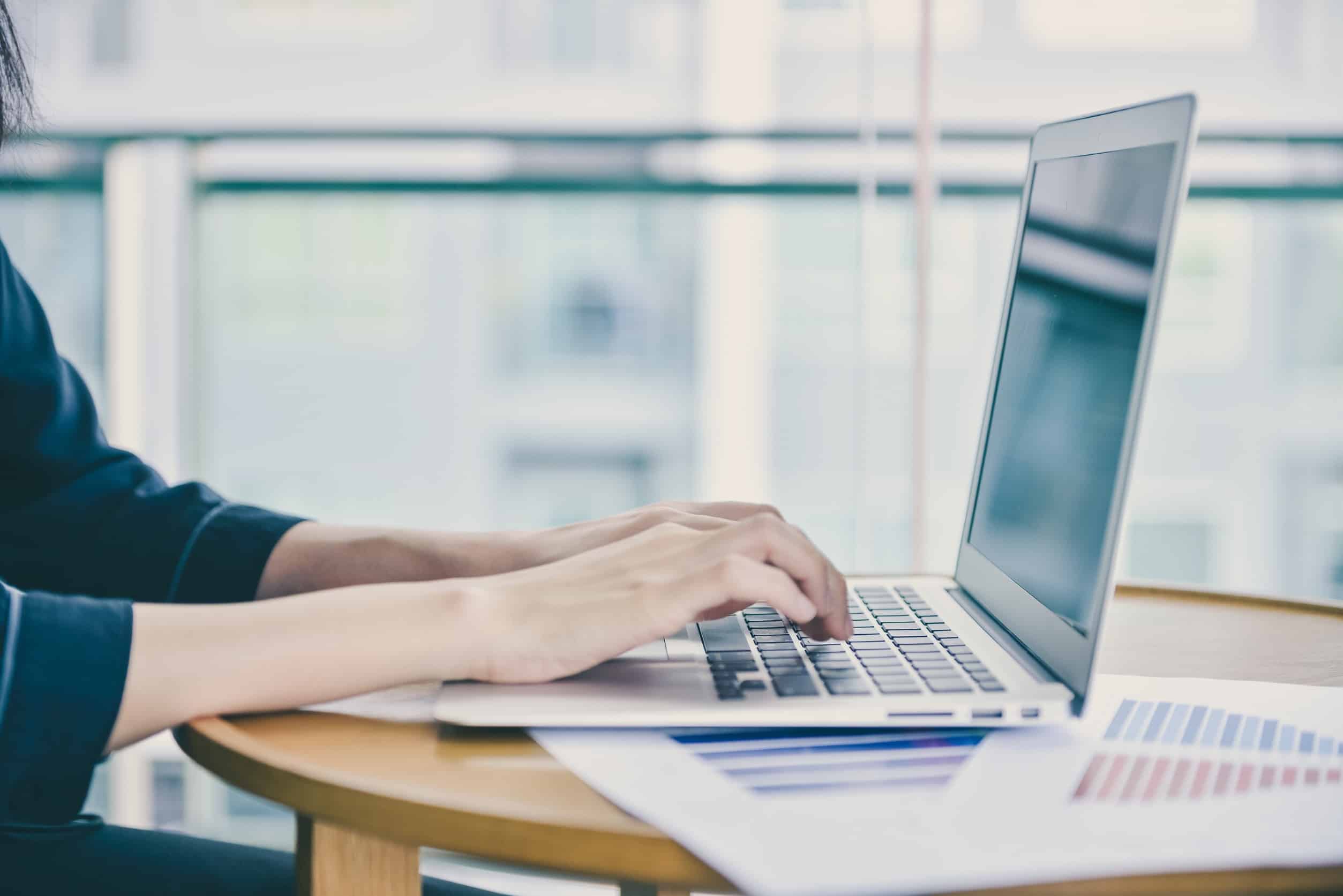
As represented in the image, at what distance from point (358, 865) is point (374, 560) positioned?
319 mm

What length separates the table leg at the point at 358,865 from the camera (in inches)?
19.7

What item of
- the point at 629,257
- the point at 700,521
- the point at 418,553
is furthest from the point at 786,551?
the point at 629,257

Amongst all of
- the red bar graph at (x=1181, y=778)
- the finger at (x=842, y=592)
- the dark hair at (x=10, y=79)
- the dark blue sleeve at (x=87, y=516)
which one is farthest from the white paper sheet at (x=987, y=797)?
the dark hair at (x=10, y=79)

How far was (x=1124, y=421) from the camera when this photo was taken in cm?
52

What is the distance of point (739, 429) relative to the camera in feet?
6.95

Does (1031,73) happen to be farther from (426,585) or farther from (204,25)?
(426,585)

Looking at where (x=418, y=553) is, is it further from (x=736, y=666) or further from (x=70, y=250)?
(x=70, y=250)

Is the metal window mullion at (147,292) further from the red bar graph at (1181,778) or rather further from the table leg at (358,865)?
the red bar graph at (1181,778)

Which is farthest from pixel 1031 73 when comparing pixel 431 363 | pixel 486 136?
pixel 431 363

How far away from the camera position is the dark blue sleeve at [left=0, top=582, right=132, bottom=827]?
1.66ft

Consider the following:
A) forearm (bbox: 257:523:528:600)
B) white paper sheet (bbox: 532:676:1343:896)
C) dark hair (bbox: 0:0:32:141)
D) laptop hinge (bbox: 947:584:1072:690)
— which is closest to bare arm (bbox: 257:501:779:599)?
forearm (bbox: 257:523:528:600)

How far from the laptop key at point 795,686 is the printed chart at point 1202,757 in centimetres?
13

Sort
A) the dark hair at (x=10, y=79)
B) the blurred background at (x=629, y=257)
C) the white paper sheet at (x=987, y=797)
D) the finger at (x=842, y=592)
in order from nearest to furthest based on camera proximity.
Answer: the white paper sheet at (x=987, y=797) → the finger at (x=842, y=592) → the dark hair at (x=10, y=79) → the blurred background at (x=629, y=257)

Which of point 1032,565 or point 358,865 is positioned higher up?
point 1032,565
